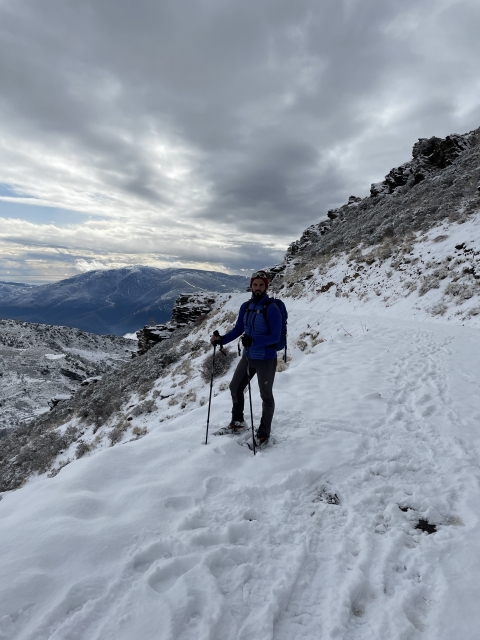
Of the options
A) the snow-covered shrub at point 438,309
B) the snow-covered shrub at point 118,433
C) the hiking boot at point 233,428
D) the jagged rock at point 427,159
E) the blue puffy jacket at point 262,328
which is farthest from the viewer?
the jagged rock at point 427,159

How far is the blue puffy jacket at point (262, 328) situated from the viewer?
4793 mm

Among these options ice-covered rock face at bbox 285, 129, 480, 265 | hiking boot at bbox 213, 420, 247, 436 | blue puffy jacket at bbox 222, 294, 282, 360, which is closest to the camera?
blue puffy jacket at bbox 222, 294, 282, 360

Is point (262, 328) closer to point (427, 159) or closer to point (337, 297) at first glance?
point (337, 297)

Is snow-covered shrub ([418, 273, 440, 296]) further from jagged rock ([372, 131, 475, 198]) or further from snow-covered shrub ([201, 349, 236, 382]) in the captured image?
jagged rock ([372, 131, 475, 198])

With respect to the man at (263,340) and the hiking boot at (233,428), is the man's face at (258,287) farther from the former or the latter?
the hiking boot at (233,428)

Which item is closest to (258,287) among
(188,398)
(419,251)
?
(188,398)

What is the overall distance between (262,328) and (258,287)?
66 centimetres

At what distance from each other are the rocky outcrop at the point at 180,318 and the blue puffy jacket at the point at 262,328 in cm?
2780

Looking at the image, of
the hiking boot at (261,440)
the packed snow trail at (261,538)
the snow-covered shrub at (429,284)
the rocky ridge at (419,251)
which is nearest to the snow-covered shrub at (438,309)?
the rocky ridge at (419,251)

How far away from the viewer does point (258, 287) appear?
4.89 m

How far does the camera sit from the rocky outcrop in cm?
3319

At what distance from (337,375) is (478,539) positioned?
17.0 feet

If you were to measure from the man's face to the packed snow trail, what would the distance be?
7.90 feet

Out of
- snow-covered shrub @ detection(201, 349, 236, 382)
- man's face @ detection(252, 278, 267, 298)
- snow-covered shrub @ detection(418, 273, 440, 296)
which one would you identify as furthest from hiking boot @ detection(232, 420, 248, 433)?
snow-covered shrub @ detection(418, 273, 440, 296)
